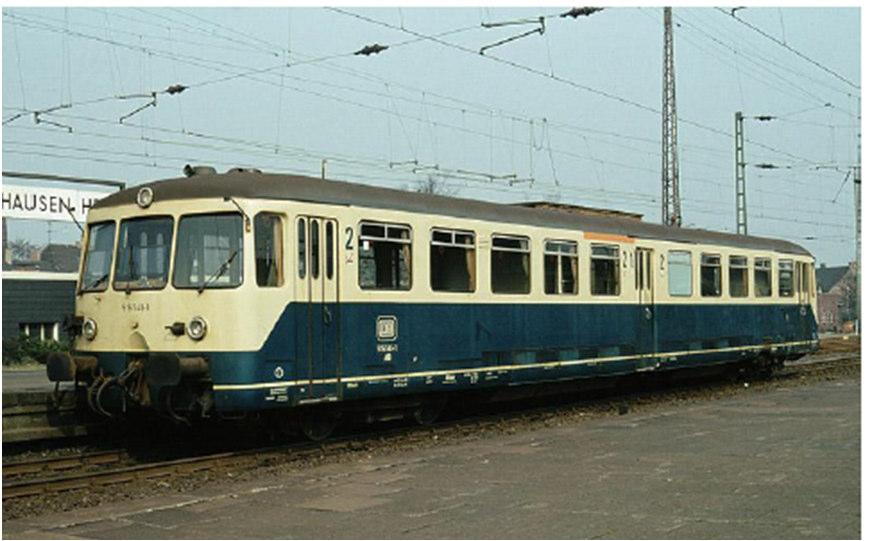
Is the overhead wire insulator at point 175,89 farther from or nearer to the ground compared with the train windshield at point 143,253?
farther from the ground

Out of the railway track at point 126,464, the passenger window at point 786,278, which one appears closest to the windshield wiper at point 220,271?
the railway track at point 126,464

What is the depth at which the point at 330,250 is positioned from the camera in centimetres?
1309

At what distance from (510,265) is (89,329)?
233 inches

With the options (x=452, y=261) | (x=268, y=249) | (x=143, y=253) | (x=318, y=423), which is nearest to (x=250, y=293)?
(x=268, y=249)

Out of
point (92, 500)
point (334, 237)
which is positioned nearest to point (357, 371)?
point (334, 237)

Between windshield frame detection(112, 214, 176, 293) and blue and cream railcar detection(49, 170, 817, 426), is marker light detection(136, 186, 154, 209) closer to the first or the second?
blue and cream railcar detection(49, 170, 817, 426)

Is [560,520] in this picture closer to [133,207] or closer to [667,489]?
[667,489]

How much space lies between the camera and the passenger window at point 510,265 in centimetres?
1580

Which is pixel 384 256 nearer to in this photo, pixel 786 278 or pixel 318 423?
pixel 318 423

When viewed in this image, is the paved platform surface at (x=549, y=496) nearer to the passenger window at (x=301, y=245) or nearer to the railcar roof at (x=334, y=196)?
the passenger window at (x=301, y=245)

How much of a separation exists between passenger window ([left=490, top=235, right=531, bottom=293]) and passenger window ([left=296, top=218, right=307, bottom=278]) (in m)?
3.69

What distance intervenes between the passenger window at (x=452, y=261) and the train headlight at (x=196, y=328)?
11.1ft

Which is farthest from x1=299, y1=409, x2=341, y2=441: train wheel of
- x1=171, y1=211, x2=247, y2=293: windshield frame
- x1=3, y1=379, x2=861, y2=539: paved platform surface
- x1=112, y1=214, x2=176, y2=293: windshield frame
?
x1=112, y1=214, x2=176, y2=293: windshield frame

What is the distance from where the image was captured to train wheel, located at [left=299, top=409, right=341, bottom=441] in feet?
44.7
